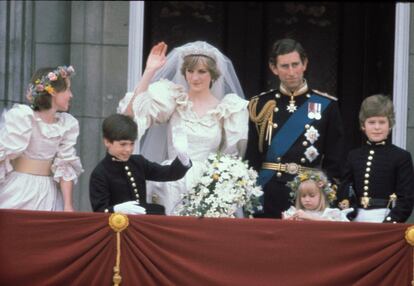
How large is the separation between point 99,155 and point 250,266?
10.7 feet

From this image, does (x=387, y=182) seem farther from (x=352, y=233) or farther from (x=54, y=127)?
(x=54, y=127)

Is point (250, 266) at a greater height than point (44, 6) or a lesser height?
lesser

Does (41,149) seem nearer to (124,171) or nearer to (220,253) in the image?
(124,171)

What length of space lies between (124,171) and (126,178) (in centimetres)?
5

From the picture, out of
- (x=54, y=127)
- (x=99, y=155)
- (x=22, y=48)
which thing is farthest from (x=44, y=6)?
(x=54, y=127)

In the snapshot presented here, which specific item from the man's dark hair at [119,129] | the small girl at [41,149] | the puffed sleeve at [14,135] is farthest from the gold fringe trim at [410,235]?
the puffed sleeve at [14,135]

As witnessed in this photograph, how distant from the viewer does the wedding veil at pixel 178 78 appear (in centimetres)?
922

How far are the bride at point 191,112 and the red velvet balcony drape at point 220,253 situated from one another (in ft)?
3.51

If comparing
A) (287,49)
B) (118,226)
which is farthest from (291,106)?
(118,226)

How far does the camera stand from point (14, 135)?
8523mm

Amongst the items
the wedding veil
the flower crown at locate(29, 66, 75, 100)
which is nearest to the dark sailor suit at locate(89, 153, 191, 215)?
the wedding veil

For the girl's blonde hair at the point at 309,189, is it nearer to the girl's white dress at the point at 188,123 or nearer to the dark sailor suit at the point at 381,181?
the dark sailor suit at the point at 381,181

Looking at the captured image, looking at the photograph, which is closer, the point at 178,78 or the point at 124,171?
the point at 124,171

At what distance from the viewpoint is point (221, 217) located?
8.13 metres
